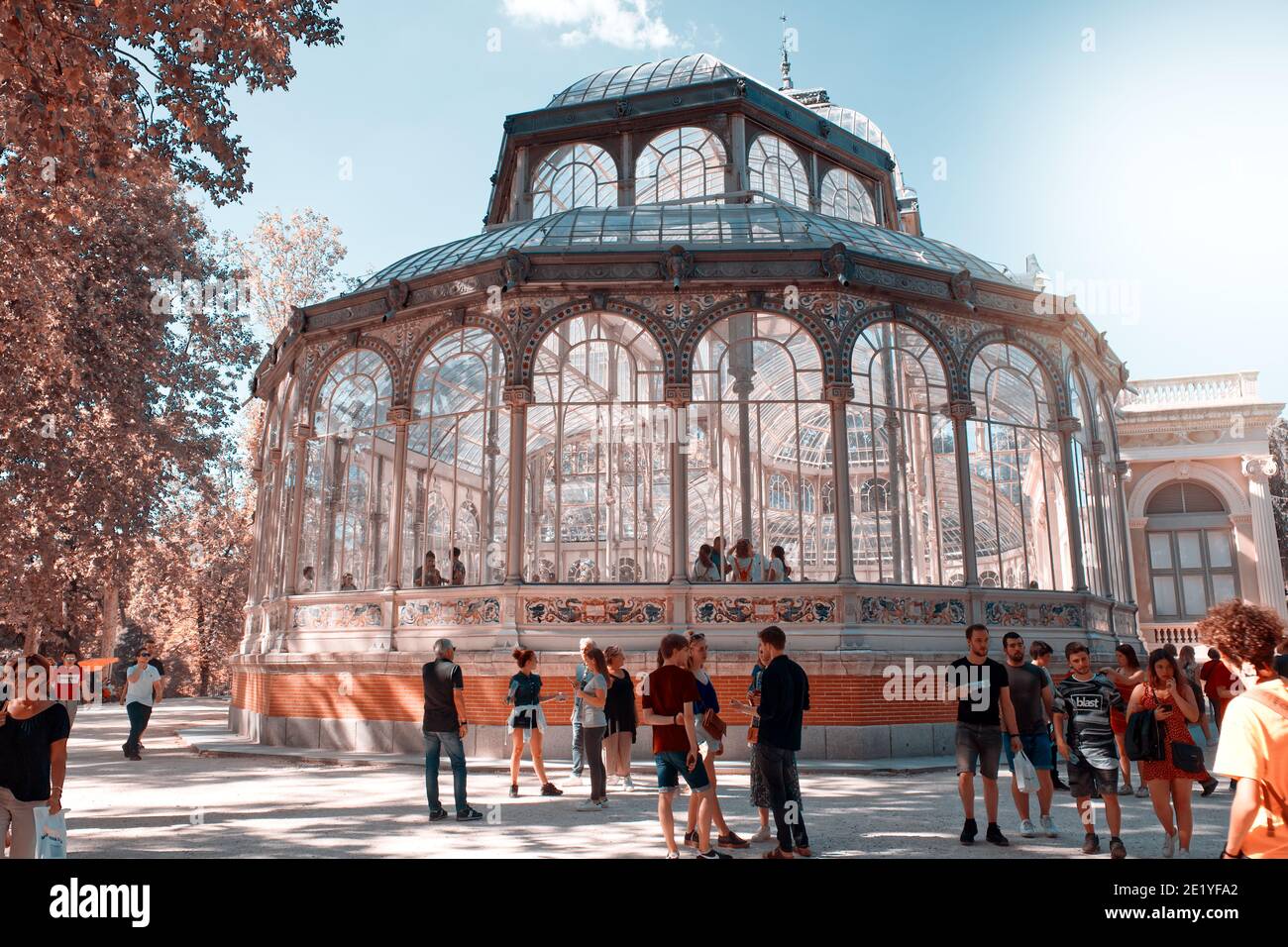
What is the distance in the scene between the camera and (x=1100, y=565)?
17.1m

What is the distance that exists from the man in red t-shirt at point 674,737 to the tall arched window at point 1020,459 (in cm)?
906

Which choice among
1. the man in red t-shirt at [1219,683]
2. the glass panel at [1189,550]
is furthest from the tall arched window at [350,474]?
the glass panel at [1189,550]

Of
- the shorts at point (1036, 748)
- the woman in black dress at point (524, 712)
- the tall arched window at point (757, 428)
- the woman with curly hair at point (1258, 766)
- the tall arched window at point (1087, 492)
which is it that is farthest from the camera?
the tall arched window at point (757, 428)

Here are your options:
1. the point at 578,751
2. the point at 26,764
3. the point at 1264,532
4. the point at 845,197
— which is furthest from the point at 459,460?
the point at 1264,532

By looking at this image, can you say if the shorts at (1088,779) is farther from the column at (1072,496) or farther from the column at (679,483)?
the column at (1072,496)

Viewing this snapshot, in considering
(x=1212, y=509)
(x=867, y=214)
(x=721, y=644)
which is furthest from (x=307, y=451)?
(x=1212, y=509)

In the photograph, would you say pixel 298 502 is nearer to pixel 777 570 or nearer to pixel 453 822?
pixel 777 570

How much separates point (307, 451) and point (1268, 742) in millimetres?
16377

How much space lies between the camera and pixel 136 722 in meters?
14.8

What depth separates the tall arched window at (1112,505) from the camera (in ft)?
60.6

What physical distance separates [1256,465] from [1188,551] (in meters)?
2.95

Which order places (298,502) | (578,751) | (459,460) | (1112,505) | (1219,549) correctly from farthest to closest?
(1219,549), (459,460), (1112,505), (298,502), (578,751)

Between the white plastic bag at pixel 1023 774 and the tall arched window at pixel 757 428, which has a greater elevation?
the tall arched window at pixel 757 428
